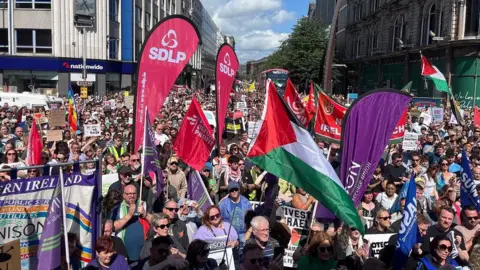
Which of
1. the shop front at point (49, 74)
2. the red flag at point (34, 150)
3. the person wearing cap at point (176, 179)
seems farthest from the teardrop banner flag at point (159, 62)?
the shop front at point (49, 74)

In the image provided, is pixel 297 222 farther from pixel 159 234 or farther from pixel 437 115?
pixel 437 115

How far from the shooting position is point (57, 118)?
1347cm

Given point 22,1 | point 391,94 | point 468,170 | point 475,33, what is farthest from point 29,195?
point 22,1

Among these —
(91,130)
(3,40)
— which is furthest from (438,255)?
(3,40)

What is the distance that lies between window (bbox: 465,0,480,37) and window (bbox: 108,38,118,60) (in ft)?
87.1

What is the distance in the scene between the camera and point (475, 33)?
33375mm

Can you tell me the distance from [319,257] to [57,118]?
989 centimetres

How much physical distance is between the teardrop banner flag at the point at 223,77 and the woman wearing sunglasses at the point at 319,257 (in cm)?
491

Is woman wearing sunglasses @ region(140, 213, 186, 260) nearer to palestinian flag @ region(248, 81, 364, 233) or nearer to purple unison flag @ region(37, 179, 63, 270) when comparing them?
purple unison flag @ region(37, 179, 63, 270)

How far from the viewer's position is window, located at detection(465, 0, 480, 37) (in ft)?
109

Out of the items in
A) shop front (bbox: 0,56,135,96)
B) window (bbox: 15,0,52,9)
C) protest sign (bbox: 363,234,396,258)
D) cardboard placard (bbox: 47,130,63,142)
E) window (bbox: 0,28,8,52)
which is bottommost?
protest sign (bbox: 363,234,396,258)

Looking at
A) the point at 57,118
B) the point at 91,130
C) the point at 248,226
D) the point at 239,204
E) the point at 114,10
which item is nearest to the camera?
the point at 248,226

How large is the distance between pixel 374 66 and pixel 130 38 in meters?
24.9

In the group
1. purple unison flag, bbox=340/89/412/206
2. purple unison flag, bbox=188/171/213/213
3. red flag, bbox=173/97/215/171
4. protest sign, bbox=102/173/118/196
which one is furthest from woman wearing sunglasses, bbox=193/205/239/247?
protest sign, bbox=102/173/118/196
